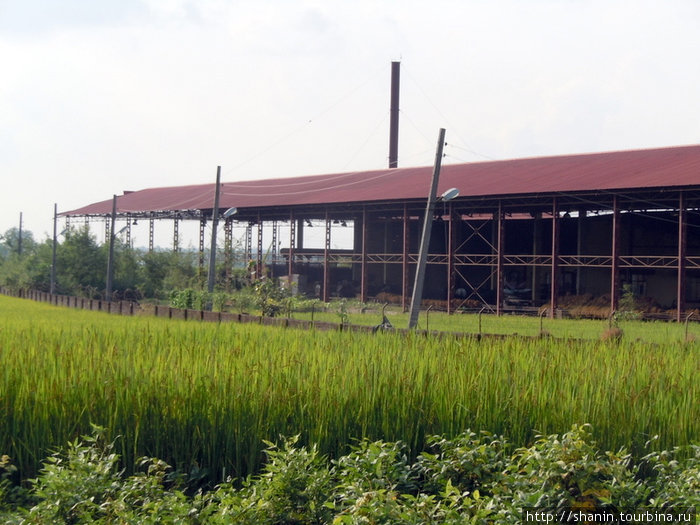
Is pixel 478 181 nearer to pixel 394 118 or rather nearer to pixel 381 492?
pixel 394 118

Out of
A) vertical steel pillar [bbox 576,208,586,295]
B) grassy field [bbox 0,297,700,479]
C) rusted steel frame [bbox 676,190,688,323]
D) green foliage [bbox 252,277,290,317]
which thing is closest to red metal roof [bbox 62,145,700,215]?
rusted steel frame [bbox 676,190,688,323]

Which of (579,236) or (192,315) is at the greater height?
(579,236)

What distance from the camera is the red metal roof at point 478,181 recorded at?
89.9 ft

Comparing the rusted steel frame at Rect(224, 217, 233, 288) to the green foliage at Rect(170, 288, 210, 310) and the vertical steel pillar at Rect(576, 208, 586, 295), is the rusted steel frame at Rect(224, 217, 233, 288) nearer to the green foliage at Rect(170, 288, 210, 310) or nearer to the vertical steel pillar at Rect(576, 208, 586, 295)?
the green foliage at Rect(170, 288, 210, 310)

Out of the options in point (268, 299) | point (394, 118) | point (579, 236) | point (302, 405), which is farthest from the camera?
point (394, 118)

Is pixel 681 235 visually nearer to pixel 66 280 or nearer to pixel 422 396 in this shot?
pixel 422 396

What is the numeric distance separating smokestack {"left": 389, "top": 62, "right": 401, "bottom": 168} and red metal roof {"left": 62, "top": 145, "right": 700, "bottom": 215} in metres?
7.92

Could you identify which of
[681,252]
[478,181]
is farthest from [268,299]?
[681,252]

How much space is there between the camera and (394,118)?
51.2 metres

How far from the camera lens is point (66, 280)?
4262 centimetres

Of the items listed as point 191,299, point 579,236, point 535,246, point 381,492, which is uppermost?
point 579,236

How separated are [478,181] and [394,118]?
1948 centimetres

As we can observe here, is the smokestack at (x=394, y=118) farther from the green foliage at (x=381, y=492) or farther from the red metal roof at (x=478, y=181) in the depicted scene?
the green foliage at (x=381, y=492)

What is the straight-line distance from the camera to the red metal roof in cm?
2741
